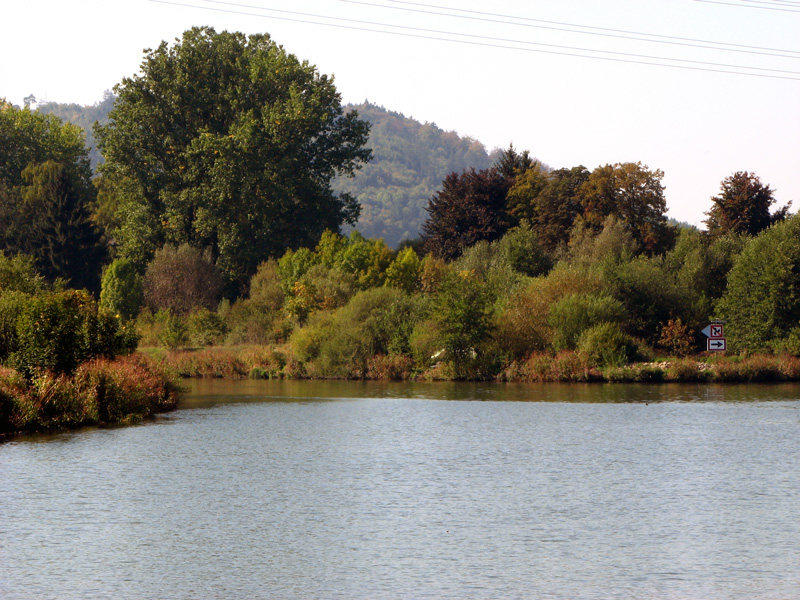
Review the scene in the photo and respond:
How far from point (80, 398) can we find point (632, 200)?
50.6m

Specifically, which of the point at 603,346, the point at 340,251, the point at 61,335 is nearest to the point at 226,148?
the point at 340,251

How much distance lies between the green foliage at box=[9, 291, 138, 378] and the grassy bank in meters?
0.48

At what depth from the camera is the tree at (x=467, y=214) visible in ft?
256

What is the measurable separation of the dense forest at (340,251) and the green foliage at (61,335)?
42.4 ft

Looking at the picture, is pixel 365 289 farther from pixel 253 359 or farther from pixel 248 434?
pixel 248 434

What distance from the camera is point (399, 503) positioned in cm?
1755

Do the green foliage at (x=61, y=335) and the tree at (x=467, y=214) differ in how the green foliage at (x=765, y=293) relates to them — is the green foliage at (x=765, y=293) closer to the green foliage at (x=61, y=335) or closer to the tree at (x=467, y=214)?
the tree at (x=467, y=214)

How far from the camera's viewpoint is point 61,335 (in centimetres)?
3175

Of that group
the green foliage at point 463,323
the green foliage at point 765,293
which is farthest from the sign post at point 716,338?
the green foliage at point 463,323

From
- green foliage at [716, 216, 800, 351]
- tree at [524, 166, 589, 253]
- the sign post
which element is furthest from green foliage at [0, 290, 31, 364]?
tree at [524, 166, 589, 253]

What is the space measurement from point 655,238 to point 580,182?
7924mm

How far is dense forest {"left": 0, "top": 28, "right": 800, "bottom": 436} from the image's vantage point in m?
52.7

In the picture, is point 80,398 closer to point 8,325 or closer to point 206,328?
point 8,325

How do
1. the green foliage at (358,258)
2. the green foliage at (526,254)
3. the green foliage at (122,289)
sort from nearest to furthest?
1. the green foliage at (358,258)
2. the green foliage at (526,254)
3. the green foliage at (122,289)
